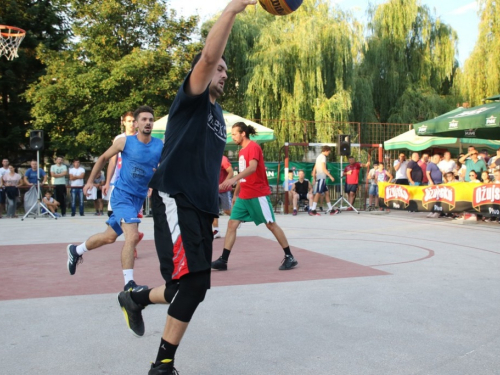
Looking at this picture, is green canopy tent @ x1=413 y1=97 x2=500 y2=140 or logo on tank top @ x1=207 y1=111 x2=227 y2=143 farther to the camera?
green canopy tent @ x1=413 y1=97 x2=500 y2=140

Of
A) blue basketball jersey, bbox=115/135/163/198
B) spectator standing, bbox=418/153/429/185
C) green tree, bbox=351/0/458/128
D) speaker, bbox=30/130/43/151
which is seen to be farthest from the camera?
green tree, bbox=351/0/458/128

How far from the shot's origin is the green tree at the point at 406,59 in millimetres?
27234

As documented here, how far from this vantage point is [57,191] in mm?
17969

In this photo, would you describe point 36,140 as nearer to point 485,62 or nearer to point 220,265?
point 220,265

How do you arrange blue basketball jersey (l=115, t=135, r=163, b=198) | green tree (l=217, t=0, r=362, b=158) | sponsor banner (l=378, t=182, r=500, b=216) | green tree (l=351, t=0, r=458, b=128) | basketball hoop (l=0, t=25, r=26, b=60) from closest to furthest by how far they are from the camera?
blue basketball jersey (l=115, t=135, r=163, b=198) → sponsor banner (l=378, t=182, r=500, b=216) → basketball hoop (l=0, t=25, r=26, b=60) → green tree (l=217, t=0, r=362, b=158) → green tree (l=351, t=0, r=458, b=128)

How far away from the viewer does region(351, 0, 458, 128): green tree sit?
27234 mm

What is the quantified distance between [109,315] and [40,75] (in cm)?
2514

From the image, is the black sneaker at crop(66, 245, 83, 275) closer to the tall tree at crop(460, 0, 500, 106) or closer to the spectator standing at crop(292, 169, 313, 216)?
the spectator standing at crop(292, 169, 313, 216)

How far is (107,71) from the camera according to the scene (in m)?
26.1

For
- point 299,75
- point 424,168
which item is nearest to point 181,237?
point 424,168

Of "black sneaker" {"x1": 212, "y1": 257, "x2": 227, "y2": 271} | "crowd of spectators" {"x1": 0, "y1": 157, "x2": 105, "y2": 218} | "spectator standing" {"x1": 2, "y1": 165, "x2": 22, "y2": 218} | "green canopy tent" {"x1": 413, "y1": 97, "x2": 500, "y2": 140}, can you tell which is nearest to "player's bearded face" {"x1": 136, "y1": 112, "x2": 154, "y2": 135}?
"black sneaker" {"x1": 212, "y1": 257, "x2": 227, "y2": 271}

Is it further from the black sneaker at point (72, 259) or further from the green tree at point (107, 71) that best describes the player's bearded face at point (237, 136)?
the green tree at point (107, 71)

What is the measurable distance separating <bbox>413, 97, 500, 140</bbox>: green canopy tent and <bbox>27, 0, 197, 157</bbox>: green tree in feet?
44.9

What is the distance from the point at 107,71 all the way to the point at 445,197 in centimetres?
1726
